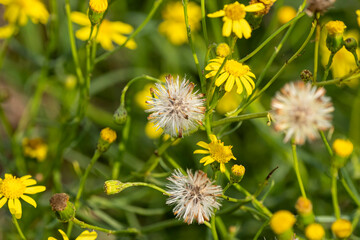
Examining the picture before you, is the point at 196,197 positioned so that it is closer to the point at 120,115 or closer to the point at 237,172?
the point at 237,172

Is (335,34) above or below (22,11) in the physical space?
below

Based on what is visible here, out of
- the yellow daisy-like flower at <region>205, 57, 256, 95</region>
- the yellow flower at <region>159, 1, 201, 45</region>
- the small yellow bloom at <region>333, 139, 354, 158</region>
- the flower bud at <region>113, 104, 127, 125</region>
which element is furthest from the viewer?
the yellow flower at <region>159, 1, 201, 45</region>

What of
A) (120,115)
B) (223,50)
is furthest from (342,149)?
(120,115)

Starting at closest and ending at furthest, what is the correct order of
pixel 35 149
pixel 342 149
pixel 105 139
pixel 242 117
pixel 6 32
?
pixel 342 149, pixel 242 117, pixel 105 139, pixel 35 149, pixel 6 32

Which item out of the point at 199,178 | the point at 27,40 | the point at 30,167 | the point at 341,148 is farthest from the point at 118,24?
the point at 341,148

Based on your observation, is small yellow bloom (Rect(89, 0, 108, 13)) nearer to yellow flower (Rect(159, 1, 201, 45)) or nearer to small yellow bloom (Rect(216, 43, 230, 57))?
small yellow bloom (Rect(216, 43, 230, 57))

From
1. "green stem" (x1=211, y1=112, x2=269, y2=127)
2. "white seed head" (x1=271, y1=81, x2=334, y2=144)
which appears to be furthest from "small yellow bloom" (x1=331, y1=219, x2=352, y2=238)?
"green stem" (x1=211, y1=112, x2=269, y2=127)
